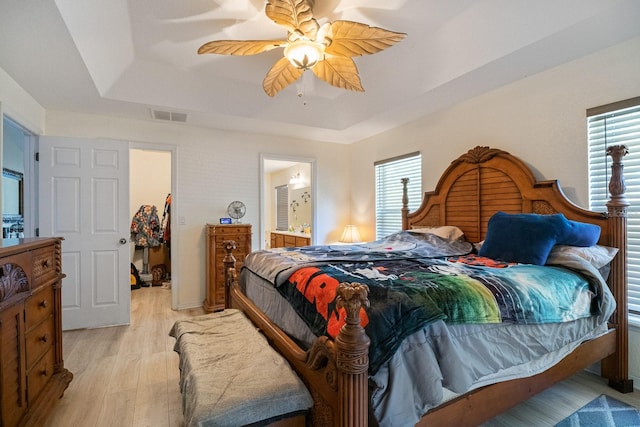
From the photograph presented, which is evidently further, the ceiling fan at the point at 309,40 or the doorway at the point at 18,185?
the doorway at the point at 18,185

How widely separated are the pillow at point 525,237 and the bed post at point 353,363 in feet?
5.38

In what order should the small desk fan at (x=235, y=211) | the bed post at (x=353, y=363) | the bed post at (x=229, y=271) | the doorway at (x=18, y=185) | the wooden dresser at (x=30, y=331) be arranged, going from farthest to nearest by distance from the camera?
the small desk fan at (x=235, y=211)
the doorway at (x=18, y=185)
the bed post at (x=229, y=271)
the wooden dresser at (x=30, y=331)
the bed post at (x=353, y=363)

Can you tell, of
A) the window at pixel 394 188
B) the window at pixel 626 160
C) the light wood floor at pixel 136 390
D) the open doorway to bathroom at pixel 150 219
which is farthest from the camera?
the open doorway to bathroom at pixel 150 219

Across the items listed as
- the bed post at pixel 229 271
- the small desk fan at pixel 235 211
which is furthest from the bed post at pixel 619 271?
the small desk fan at pixel 235 211

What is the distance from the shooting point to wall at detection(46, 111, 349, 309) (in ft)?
12.1

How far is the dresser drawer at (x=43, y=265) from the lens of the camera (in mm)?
1758

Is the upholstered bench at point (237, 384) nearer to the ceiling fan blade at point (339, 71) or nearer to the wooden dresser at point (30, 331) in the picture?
the wooden dresser at point (30, 331)

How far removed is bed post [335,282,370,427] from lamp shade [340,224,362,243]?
3.55 m

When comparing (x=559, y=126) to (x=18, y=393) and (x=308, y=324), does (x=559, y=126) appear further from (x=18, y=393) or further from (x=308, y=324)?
(x=18, y=393)

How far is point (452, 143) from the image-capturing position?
11.3 ft

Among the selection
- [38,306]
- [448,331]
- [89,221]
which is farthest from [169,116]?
[448,331]

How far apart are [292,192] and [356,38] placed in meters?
5.08

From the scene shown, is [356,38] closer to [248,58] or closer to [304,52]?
[304,52]

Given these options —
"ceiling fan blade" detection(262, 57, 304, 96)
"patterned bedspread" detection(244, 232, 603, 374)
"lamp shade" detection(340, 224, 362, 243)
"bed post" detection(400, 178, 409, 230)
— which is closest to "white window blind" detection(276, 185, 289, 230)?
"lamp shade" detection(340, 224, 362, 243)
